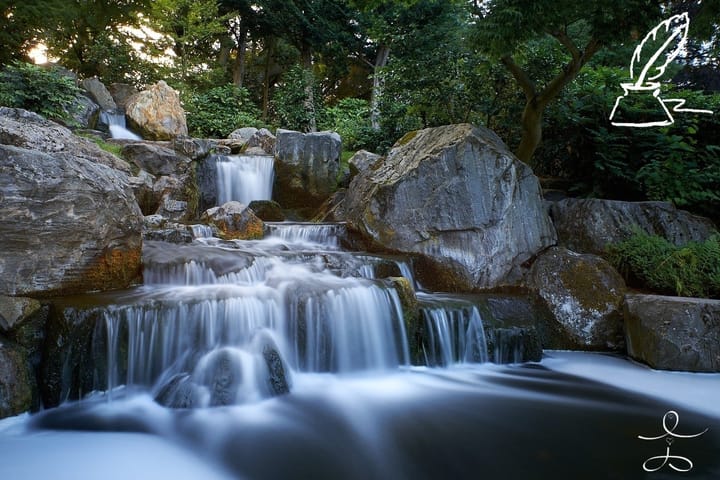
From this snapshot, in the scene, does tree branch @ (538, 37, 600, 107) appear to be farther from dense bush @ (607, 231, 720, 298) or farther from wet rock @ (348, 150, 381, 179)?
wet rock @ (348, 150, 381, 179)

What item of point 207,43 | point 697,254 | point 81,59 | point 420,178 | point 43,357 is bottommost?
point 43,357

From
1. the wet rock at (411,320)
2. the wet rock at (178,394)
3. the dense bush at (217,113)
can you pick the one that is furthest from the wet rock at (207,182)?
the wet rock at (178,394)

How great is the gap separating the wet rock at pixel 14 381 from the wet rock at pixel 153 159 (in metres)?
6.60

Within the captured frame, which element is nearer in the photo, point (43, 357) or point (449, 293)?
point (43, 357)

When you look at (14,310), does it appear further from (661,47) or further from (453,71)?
(453,71)

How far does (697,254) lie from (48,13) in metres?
14.0

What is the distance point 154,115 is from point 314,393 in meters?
11.5

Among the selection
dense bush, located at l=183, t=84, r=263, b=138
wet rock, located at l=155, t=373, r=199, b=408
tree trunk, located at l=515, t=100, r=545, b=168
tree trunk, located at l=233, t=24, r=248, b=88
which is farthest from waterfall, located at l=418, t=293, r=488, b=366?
tree trunk, located at l=233, t=24, r=248, b=88

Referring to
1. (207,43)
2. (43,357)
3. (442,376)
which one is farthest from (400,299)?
(207,43)

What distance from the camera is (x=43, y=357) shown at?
12.7 feet

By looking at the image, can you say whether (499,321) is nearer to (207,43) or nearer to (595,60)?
(595,60)

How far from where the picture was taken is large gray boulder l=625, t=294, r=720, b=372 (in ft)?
16.6

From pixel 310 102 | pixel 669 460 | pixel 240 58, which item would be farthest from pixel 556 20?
pixel 240 58

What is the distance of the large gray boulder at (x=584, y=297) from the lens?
5859mm
